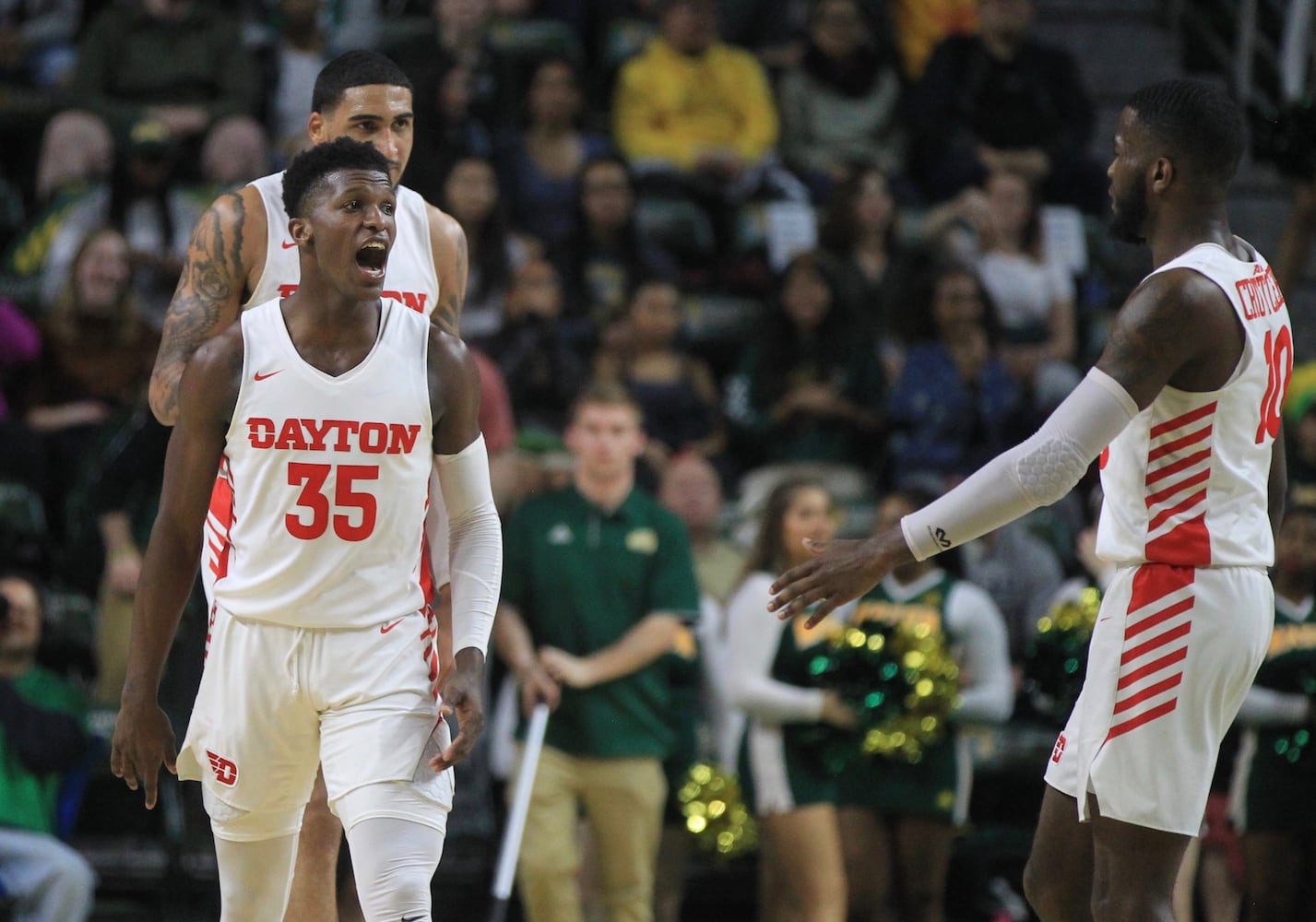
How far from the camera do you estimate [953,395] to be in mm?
8633

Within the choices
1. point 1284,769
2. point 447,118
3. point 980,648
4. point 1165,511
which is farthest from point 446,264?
point 447,118

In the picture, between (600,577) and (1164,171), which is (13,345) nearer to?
(600,577)

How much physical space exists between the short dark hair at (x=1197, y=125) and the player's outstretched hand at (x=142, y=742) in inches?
99.8

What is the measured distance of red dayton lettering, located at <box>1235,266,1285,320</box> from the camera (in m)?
4.15

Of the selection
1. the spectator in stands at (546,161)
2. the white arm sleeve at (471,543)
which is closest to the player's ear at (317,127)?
the white arm sleeve at (471,543)

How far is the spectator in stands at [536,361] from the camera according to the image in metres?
8.48

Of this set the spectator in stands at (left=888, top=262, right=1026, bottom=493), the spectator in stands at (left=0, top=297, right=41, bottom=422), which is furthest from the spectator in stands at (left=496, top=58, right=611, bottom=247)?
the spectator in stands at (left=0, top=297, right=41, bottom=422)

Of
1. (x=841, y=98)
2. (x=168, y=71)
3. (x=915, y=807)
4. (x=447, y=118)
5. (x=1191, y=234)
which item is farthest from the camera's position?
(x=841, y=98)

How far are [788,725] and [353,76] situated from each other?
3334 millimetres

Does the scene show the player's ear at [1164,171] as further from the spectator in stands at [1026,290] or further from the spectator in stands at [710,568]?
the spectator in stands at [1026,290]

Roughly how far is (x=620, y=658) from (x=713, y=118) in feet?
12.8

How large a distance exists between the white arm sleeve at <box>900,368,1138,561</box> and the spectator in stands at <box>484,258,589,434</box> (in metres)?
4.47

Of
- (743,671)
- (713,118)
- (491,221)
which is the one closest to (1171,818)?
(743,671)

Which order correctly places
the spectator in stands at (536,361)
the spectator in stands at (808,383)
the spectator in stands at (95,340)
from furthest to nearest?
the spectator in stands at (808,383)
the spectator in stands at (536,361)
the spectator in stands at (95,340)
